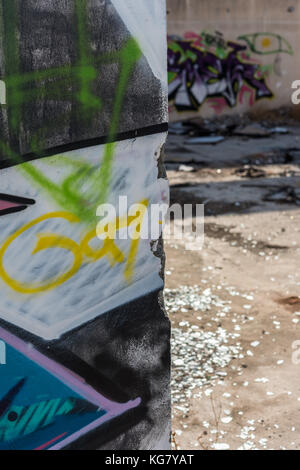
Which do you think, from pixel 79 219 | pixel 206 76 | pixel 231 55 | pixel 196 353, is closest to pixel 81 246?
pixel 79 219

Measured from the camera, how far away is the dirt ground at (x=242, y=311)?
3.07 m

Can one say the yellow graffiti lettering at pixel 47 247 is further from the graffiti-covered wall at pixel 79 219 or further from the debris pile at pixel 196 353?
the debris pile at pixel 196 353

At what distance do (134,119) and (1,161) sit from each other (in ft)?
1.32

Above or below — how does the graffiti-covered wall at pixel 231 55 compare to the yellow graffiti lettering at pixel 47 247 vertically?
below

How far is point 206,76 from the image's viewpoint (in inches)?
551

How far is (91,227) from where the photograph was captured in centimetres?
163

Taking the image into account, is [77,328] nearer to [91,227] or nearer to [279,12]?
[91,227]

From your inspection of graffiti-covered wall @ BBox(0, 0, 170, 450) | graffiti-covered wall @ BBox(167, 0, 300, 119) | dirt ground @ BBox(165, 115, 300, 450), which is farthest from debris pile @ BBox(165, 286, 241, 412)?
graffiti-covered wall @ BBox(167, 0, 300, 119)

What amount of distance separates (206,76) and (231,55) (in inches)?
30.2

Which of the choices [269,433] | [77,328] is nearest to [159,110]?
[77,328]

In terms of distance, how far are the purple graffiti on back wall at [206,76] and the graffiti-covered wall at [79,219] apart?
40.8 feet

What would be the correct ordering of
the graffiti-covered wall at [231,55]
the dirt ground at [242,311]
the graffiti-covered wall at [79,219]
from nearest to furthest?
the graffiti-covered wall at [79,219] < the dirt ground at [242,311] < the graffiti-covered wall at [231,55]

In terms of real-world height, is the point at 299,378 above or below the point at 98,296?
below

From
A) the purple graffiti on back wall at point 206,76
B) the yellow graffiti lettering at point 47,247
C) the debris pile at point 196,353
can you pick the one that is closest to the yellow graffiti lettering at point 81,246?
the yellow graffiti lettering at point 47,247
